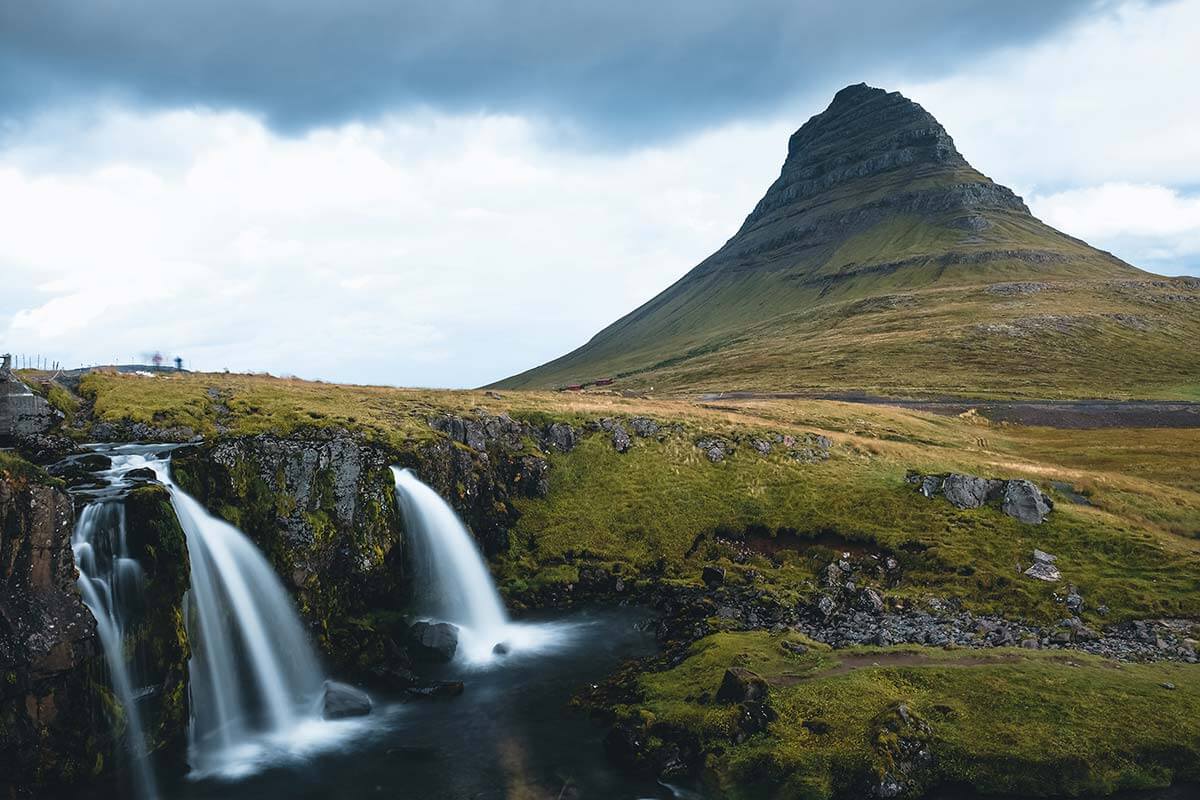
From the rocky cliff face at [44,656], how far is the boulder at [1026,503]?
45.6 m

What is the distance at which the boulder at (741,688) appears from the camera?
23516mm

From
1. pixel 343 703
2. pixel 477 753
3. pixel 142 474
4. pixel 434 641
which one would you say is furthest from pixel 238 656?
pixel 477 753

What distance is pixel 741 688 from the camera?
77.6ft

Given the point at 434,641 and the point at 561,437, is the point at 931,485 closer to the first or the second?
the point at 561,437

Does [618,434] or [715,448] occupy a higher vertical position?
[618,434]

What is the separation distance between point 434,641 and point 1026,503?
35.6 meters

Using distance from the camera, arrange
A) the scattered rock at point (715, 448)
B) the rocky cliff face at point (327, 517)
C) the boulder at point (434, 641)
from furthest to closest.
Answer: the scattered rock at point (715, 448) < the boulder at point (434, 641) < the rocky cliff face at point (327, 517)

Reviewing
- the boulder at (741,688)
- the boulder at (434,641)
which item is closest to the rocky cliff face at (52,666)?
the boulder at (434,641)

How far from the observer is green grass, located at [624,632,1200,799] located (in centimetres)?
2023

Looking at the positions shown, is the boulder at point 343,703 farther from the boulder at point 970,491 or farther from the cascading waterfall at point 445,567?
→ the boulder at point 970,491

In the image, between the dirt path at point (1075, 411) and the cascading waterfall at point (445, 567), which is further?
the dirt path at point (1075, 411)

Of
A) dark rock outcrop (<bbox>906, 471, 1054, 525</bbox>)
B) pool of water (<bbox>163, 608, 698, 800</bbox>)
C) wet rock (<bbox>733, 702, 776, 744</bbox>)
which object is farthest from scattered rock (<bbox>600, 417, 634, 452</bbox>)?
wet rock (<bbox>733, 702, 776, 744</bbox>)

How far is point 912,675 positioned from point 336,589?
25.3 m

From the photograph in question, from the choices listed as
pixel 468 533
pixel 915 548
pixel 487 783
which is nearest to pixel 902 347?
pixel 915 548
